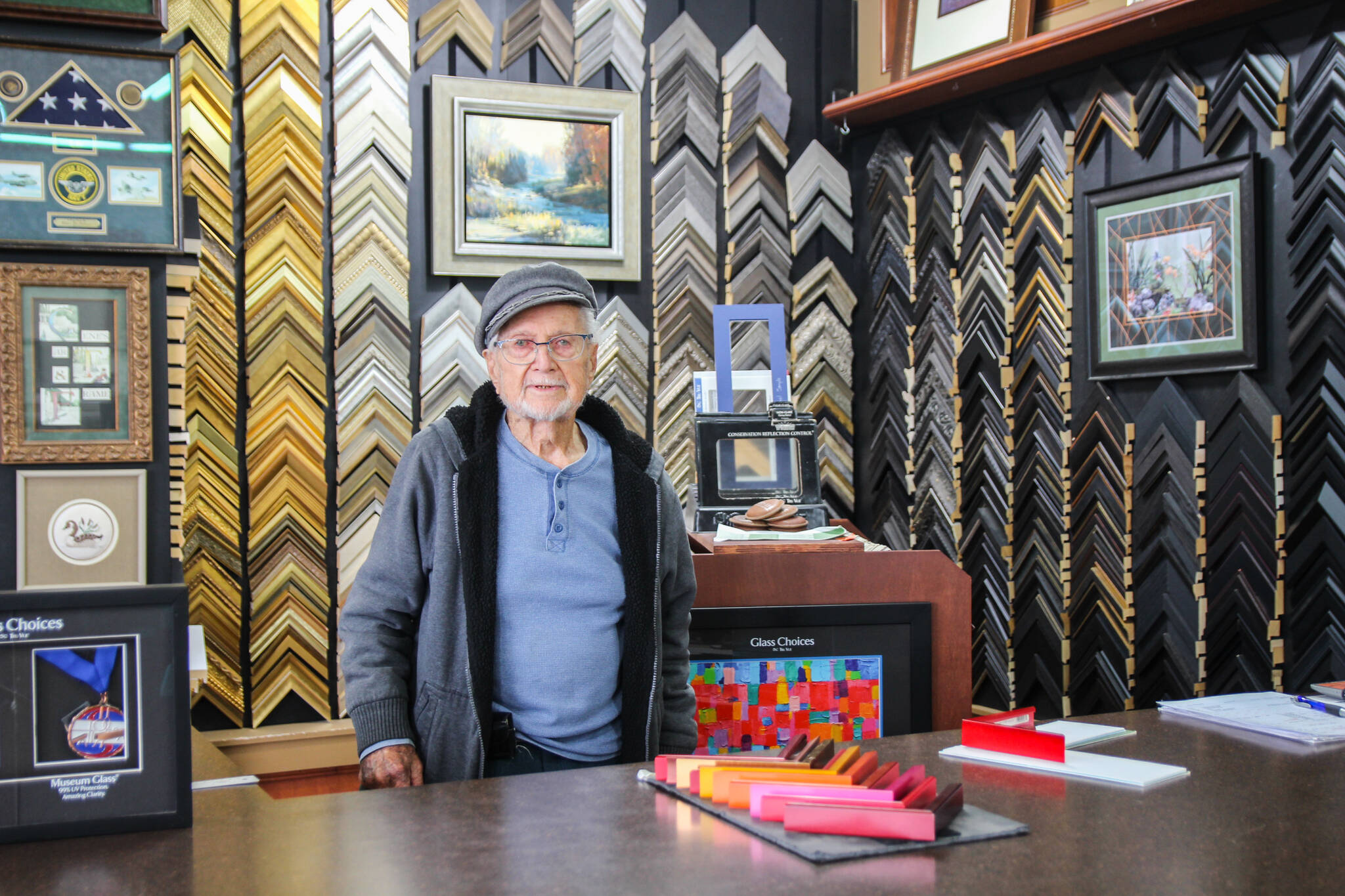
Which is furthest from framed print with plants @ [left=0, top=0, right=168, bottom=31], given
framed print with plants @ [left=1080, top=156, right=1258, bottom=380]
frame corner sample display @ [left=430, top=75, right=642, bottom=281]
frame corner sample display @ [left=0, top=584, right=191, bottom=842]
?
framed print with plants @ [left=1080, top=156, right=1258, bottom=380]

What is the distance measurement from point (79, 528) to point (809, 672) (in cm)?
168

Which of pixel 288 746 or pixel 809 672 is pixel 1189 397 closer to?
pixel 809 672

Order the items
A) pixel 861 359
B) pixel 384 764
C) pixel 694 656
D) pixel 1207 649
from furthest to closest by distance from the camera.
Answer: pixel 861 359, pixel 1207 649, pixel 694 656, pixel 384 764

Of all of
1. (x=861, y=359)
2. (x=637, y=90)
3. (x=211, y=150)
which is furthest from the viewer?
(x=861, y=359)

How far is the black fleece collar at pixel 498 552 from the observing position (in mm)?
2074

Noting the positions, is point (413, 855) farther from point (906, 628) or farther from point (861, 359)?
point (861, 359)

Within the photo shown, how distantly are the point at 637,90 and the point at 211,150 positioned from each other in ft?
4.76

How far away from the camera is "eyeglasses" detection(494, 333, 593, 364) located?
227cm

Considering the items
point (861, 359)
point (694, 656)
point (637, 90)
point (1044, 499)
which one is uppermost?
point (637, 90)

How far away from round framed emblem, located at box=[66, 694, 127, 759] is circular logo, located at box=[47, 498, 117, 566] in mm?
182

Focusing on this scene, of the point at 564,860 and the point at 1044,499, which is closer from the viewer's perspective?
the point at 564,860

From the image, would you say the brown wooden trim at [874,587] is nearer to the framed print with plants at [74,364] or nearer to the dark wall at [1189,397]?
the dark wall at [1189,397]

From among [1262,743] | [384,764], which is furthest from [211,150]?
[1262,743]

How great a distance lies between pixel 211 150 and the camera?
3.58 meters
